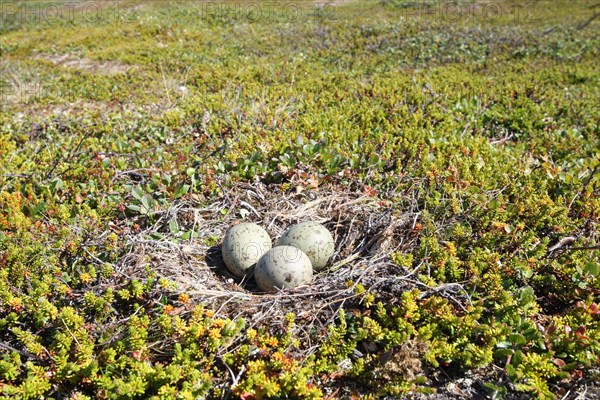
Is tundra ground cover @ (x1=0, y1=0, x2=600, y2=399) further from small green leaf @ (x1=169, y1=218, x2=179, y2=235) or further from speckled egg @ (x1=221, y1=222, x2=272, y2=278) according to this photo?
speckled egg @ (x1=221, y1=222, x2=272, y2=278)

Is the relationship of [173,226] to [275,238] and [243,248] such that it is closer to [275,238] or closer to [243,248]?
[243,248]

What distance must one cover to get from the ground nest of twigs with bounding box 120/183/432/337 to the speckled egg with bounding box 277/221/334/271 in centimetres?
11

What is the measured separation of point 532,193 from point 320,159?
1.97 metres

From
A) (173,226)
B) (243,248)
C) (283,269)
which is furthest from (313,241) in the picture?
(173,226)

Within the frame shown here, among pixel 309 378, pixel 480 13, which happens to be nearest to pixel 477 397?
pixel 309 378

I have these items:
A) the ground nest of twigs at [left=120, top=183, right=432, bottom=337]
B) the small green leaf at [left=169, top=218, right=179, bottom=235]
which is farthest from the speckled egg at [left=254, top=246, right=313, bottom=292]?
the small green leaf at [left=169, top=218, right=179, bottom=235]

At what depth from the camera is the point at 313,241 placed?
350 centimetres

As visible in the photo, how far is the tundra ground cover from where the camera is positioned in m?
2.69

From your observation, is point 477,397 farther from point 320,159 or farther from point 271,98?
point 271,98

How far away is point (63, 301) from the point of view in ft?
10.3

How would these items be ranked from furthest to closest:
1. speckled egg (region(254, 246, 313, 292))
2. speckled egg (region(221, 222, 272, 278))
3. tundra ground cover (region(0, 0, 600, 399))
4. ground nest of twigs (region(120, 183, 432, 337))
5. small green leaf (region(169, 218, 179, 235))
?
small green leaf (region(169, 218, 179, 235)), speckled egg (region(221, 222, 272, 278)), speckled egg (region(254, 246, 313, 292)), ground nest of twigs (region(120, 183, 432, 337)), tundra ground cover (region(0, 0, 600, 399))

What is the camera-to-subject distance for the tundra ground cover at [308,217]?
2691 mm

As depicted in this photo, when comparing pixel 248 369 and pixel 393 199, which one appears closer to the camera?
pixel 248 369

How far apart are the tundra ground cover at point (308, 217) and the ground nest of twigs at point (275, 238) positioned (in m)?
0.02
